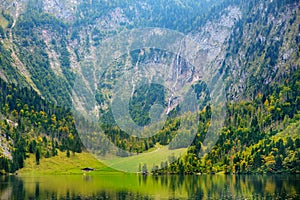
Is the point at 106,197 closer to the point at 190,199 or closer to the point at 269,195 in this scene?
the point at 190,199

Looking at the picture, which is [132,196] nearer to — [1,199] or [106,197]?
[106,197]

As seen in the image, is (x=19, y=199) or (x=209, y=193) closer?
(x=19, y=199)

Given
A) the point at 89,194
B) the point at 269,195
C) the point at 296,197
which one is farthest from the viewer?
the point at 89,194

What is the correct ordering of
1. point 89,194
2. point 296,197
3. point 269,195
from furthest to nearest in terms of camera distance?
point 89,194 < point 269,195 < point 296,197

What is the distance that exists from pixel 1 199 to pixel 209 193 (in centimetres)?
5679

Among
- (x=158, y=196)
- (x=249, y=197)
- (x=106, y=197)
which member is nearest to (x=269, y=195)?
(x=249, y=197)

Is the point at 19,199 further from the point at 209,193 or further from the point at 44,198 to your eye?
the point at 209,193

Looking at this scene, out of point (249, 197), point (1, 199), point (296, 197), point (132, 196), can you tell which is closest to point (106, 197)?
point (132, 196)

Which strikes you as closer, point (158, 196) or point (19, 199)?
point (19, 199)

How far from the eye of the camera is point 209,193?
138500 mm

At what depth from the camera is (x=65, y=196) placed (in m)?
130

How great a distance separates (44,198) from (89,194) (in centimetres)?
1630

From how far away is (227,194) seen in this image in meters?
134

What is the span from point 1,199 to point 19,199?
433cm
